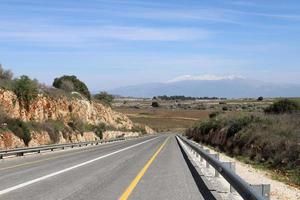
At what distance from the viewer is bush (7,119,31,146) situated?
4550cm

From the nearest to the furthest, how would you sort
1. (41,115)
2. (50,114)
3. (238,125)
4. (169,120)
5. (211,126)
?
1. (238,125)
2. (41,115)
3. (50,114)
4. (211,126)
5. (169,120)

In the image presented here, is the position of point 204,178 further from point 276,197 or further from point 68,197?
point 68,197

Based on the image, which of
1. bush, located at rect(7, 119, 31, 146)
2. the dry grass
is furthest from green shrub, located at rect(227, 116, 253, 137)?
the dry grass

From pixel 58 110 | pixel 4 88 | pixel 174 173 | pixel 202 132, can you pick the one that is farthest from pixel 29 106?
pixel 174 173

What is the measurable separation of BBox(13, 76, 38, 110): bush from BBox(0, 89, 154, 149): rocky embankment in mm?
654

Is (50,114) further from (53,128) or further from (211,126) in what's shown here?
(211,126)

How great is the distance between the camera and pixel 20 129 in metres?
46.3

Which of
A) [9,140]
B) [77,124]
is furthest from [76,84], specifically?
[9,140]

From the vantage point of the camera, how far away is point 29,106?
55688 mm

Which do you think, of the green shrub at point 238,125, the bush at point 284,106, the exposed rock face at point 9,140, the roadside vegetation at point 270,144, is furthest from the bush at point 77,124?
the green shrub at point 238,125

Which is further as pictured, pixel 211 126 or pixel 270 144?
pixel 211 126

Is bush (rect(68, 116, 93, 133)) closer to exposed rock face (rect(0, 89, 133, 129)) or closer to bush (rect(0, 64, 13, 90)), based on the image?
exposed rock face (rect(0, 89, 133, 129))

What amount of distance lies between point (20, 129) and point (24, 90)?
851cm

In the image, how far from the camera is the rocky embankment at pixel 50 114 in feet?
157
